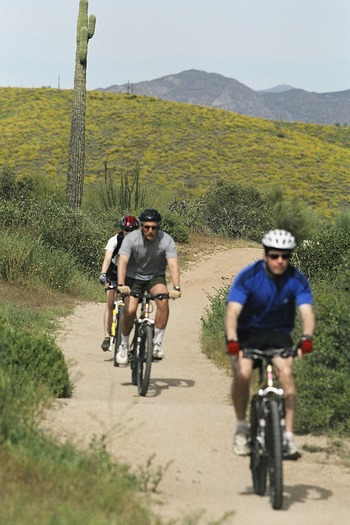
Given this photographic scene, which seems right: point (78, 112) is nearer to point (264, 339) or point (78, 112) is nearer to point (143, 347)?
point (143, 347)

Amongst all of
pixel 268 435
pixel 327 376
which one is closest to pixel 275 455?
pixel 268 435

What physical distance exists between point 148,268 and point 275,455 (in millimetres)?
5007

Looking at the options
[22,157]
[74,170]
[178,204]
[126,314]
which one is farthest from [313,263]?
[22,157]

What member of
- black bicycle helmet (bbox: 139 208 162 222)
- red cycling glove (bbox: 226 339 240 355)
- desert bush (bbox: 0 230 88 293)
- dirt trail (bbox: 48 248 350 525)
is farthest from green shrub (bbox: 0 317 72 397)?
desert bush (bbox: 0 230 88 293)

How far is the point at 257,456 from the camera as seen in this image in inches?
271

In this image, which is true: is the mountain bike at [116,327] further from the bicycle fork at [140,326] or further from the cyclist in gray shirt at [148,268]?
the bicycle fork at [140,326]

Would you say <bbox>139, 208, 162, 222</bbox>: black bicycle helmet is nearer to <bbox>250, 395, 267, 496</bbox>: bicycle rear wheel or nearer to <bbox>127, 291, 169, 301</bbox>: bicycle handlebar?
<bbox>127, 291, 169, 301</bbox>: bicycle handlebar

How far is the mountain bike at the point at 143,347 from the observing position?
10828 mm

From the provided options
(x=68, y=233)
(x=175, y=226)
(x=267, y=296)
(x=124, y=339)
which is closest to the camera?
(x=267, y=296)

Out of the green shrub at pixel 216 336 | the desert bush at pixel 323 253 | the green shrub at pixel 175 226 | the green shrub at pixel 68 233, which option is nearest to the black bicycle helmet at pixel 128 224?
the green shrub at pixel 216 336

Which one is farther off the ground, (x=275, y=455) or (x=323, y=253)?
(x=323, y=253)

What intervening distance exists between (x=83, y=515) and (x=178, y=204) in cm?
3062

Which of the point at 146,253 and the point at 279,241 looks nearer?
the point at 279,241

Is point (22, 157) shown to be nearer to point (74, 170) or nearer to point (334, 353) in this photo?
point (74, 170)
